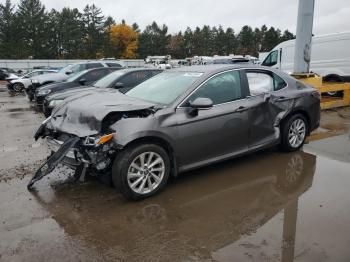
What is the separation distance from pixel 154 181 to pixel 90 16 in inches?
3320

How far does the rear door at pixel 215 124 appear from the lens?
4.68 metres

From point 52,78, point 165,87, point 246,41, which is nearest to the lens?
point 165,87

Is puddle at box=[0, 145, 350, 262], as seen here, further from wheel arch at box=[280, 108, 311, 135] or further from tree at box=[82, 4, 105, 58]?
tree at box=[82, 4, 105, 58]

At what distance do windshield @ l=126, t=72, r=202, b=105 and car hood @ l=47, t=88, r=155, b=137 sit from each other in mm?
233

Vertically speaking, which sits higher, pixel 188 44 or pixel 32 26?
pixel 32 26

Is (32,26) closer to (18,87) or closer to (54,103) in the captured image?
(18,87)

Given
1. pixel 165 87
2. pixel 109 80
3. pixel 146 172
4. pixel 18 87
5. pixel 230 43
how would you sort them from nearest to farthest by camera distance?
1. pixel 146 172
2. pixel 165 87
3. pixel 109 80
4. pixel 18 87
5. pixel 230 43

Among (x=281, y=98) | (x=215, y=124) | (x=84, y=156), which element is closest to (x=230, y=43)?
(x=281, y=98)

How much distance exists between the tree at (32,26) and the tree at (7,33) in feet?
4.08

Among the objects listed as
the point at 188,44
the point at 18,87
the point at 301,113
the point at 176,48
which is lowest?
the point at 18,87

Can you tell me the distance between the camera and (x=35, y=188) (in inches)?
192

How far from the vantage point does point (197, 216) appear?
3.99 meters

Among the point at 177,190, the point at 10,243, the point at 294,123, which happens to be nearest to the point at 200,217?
the point at 177,190

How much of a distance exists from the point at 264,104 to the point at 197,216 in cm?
240
